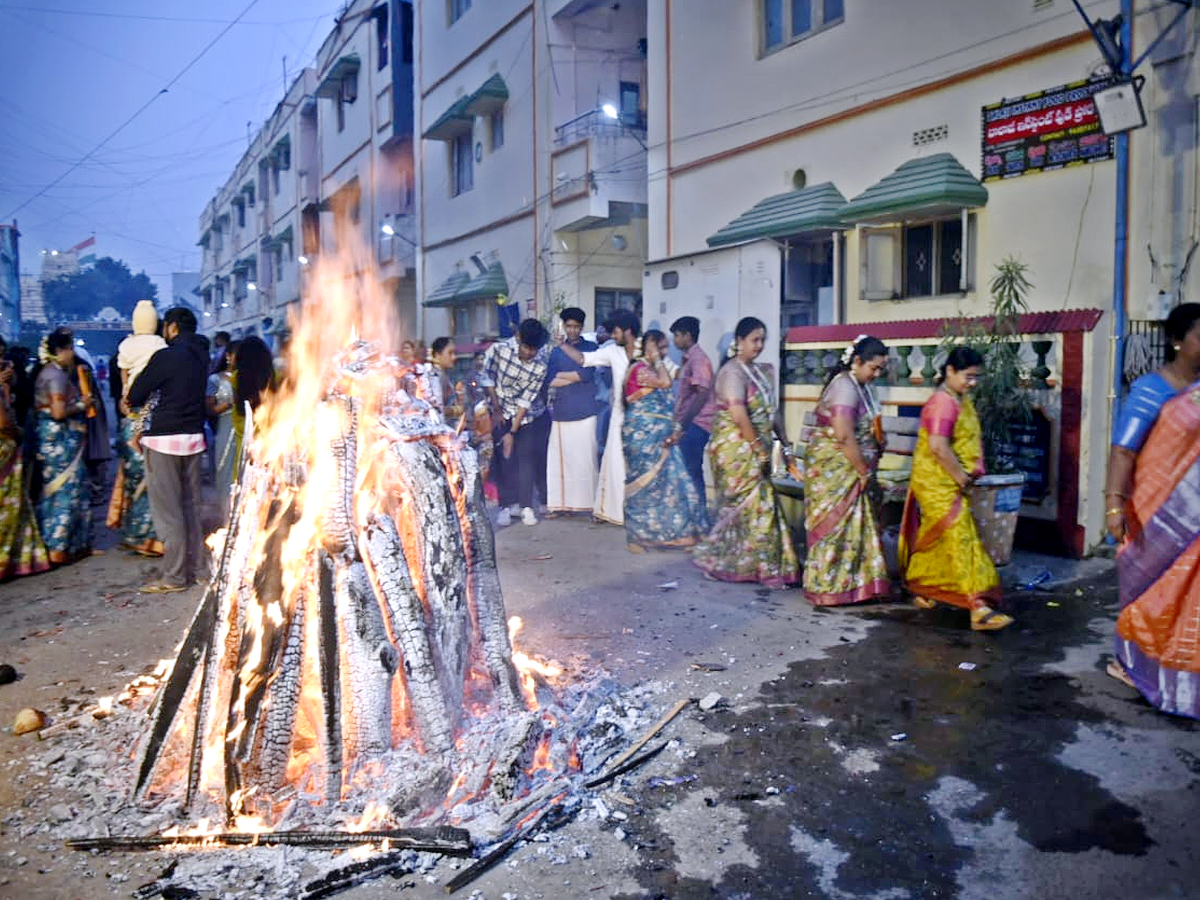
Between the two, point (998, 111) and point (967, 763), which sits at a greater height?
point (998, 111)

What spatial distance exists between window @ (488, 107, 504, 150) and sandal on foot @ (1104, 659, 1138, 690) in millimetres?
15958

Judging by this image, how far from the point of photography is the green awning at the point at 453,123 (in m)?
18.3

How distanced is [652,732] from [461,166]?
737 inches

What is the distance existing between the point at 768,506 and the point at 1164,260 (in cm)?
368

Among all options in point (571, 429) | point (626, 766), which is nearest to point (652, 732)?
point (626, 766)

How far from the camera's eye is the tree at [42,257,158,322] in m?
66.9

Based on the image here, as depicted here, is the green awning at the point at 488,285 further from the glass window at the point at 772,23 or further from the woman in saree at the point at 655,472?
the woman in saree at the point at 655,472

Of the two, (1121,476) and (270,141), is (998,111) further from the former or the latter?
(270,141)

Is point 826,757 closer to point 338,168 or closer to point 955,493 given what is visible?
point 955,493

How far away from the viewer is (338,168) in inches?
1133

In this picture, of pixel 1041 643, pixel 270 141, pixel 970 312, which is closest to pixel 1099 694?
Answer: pixel 1041 643

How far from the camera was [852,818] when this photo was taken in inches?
132

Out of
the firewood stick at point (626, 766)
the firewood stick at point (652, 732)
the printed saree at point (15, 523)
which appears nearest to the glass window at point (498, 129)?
the printed saree at point (15, 523)

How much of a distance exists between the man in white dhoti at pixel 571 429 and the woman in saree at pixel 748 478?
8.41 feet
